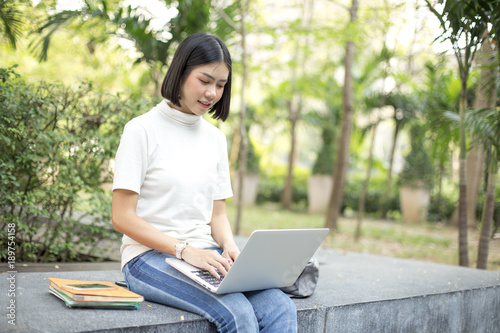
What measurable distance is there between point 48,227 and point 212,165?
1.79 meters

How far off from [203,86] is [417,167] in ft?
33.0

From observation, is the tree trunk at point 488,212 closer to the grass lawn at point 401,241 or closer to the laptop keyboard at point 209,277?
the grass lawn at point 401,241

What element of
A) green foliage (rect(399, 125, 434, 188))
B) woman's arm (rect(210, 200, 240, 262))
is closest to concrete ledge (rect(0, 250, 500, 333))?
woman's arm (rect(210, 200, 240, 262))

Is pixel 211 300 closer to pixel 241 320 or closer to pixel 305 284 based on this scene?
pixel 241 320

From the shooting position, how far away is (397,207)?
12.6m

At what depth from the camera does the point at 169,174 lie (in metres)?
2.04

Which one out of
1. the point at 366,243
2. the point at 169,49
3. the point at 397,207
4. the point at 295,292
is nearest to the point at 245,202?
the point at 397,207

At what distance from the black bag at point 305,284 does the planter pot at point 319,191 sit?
9.70m

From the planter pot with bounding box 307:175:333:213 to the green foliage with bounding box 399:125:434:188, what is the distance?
70.3 inches

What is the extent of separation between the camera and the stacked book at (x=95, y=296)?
70.9 inches

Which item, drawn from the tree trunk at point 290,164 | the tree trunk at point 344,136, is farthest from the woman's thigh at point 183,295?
the tree trunk at point 290,164

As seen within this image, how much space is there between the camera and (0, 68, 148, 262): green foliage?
10.2ft

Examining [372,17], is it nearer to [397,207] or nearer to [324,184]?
[324,184]

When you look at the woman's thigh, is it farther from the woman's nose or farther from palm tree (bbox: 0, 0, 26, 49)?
palm tree (bbox: 0, 0, 26, 49)
